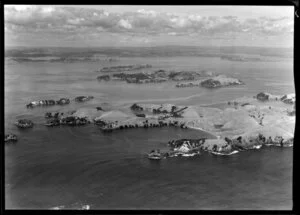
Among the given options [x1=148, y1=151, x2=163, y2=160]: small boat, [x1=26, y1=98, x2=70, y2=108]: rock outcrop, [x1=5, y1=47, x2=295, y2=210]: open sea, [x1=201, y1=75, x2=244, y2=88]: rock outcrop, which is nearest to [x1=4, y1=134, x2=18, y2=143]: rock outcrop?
[x1=5, y1=47, x2=295, y2=210]: open sea

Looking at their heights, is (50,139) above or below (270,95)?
below

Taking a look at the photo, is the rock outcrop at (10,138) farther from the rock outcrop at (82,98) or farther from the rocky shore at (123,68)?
the rocky shore at (123,68)

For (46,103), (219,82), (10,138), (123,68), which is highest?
(123,68)

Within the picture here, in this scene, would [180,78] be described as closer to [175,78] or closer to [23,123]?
[175,78]

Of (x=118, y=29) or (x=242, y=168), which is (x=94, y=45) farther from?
(x=242, y=168)

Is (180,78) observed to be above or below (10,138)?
above

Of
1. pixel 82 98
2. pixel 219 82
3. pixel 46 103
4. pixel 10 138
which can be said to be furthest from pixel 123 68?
pixel 10 138

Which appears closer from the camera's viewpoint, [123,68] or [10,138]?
[10,138]

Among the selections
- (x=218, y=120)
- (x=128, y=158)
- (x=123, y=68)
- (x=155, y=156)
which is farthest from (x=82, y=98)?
(x=218, y=120)

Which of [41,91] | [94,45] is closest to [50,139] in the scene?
[41,91]
